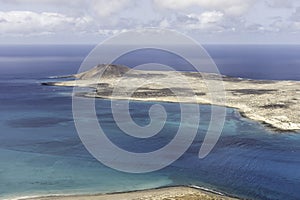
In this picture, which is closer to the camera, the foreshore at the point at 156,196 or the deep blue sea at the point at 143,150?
the foreshore at the point at 156,196

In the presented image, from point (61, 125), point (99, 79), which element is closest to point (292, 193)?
point (61, 125)

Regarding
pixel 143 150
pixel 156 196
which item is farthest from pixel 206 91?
pixel 156 196

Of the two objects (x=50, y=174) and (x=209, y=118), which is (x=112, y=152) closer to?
(x=50, y=174)

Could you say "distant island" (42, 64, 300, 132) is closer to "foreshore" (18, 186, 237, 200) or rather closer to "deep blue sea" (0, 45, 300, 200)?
"deep blue sea" (0, 45, 300, 200)

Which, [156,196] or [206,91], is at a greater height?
[206,91]

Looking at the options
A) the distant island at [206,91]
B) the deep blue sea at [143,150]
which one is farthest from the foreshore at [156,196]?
the distant island at [206,91]

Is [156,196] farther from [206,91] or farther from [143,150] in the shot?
[206,91]

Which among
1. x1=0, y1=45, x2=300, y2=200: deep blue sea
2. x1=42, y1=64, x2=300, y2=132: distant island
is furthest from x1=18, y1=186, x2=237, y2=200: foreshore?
x1=42, y1=64, x2=300, y2=132: distant island

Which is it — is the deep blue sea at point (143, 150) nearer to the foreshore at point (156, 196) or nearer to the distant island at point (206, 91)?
the foreshore at point (156, 196)
